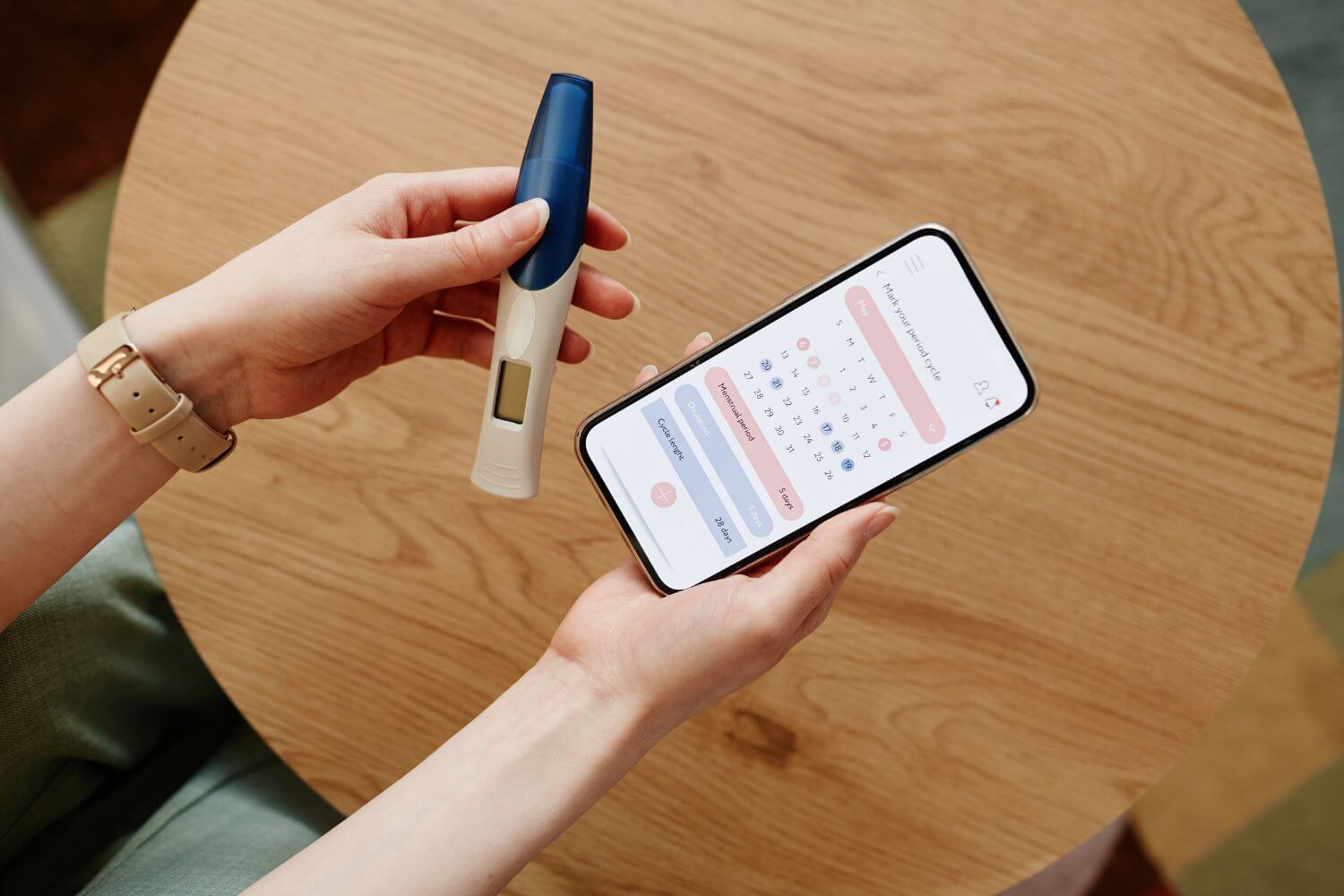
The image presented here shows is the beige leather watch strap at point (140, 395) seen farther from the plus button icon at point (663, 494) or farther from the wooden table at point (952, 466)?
the plus button icon at point (663, 494)

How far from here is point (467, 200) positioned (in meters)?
0.49

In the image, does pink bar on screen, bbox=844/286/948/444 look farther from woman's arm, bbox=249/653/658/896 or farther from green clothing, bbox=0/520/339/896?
green clothing, bbox=0/520/339/896

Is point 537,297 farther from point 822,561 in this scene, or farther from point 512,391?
point 822,561

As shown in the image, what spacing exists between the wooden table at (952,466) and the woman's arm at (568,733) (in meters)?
0.08

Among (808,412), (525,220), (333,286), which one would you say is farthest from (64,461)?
(808,412)

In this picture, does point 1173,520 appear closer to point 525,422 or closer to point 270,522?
point 525,422

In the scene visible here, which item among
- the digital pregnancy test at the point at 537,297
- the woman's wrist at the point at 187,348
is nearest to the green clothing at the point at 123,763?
the woman's wrist at the point at 187,348

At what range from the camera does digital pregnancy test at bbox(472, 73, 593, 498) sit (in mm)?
458

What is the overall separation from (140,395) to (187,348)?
4 centimetres

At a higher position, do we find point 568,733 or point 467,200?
point 467,200

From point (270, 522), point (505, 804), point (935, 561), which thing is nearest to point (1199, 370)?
point (935, 561)

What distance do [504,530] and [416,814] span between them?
17 cm

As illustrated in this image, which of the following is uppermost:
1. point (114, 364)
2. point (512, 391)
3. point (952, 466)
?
point (114, 364)

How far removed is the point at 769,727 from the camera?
0.53m
